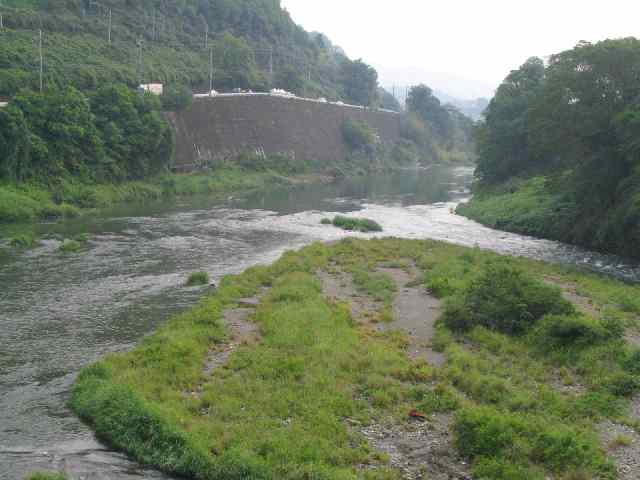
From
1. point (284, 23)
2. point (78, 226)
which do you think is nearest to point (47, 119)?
point (78, 226)

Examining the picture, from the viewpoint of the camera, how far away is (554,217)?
38.4 metres

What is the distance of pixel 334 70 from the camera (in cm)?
13962

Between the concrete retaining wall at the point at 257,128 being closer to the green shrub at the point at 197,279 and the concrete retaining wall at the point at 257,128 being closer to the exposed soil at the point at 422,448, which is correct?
the green shrub at the point at 197,279

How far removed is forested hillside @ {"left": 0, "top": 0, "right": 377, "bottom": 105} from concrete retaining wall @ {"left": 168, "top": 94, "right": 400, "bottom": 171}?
23.7 feet

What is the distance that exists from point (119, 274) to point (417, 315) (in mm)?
11837

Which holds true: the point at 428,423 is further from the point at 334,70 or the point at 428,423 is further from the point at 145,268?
the point at 334,70

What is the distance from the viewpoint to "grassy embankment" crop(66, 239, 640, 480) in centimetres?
1129

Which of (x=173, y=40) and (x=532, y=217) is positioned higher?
(x=173, y=40)

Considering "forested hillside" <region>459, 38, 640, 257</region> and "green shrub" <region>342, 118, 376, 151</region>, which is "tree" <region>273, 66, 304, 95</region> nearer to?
"green shrub" <region>342, 118, 376, 151</region>

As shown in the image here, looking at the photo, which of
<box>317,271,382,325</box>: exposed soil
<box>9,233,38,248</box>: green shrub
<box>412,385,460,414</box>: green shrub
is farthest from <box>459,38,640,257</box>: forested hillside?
<box>9,233,38,248</box>: green shrub

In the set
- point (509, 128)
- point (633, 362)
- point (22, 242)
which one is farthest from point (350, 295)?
point (509, 128)

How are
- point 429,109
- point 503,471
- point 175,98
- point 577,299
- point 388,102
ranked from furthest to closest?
point 388,102 → point 429,109 → point 175,98 → point 577,299 → point 503,471

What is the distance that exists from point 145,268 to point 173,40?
74.1 m

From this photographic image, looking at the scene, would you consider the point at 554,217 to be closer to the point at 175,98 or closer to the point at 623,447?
the point at 623,447
